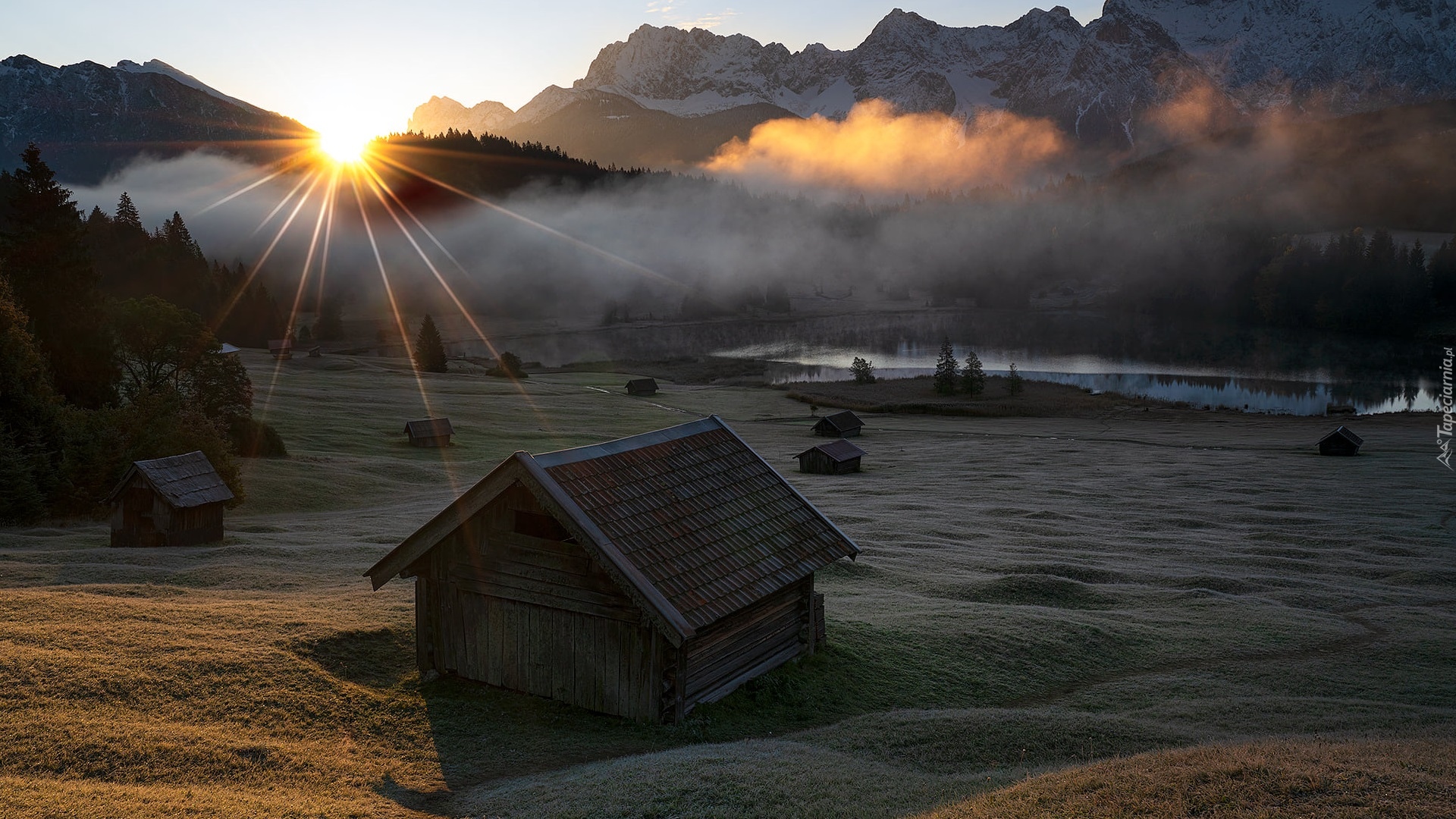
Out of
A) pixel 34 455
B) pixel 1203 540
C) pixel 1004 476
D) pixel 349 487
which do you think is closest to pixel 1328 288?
pixel 1004 476

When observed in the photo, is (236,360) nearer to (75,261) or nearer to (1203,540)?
(75,261)

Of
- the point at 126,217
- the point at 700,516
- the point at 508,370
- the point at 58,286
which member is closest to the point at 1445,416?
the point at 700,516

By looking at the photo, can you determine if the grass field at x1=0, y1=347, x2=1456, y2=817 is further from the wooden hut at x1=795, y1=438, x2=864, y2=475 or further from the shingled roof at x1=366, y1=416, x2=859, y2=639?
the wooden hut at x1=795, y1=438, x2=864, y2=475

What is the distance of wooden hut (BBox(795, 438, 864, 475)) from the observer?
64.8 meters

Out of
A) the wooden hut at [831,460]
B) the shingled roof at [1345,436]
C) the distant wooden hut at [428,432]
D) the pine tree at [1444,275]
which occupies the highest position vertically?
the pine tree at [1444,275]

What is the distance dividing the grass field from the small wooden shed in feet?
75.4

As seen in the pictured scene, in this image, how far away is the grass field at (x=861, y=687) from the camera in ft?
41.6

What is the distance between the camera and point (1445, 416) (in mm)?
88750

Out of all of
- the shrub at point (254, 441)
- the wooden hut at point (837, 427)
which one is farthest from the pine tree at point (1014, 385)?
the shrub at point (254, 441)

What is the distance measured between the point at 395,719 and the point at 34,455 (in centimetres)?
3271

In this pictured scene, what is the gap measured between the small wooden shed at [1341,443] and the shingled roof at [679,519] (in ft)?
212

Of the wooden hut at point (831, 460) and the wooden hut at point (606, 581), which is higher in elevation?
the wooden hut at point (606, 581)

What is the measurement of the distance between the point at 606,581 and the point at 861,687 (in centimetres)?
697

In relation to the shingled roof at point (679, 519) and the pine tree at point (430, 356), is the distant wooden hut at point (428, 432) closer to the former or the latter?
the shingled roof at point (679, 519)
